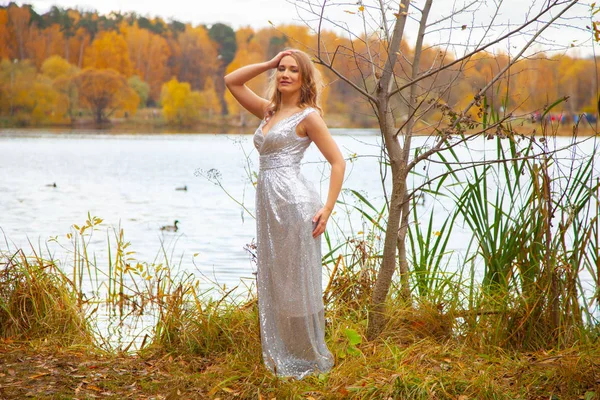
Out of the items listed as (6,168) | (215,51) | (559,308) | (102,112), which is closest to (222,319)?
(559,308)

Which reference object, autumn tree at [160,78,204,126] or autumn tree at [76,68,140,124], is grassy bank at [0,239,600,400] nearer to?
autumn tree at [160,78,204,126]

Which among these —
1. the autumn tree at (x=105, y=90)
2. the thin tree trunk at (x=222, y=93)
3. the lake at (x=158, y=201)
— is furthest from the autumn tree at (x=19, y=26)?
the lake at (x=158, y=201)

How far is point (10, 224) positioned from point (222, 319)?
9.08 metres

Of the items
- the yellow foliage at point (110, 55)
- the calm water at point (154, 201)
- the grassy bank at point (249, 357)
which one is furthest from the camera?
the yellow foliage at point (110, 55)

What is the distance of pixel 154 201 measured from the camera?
1742 centimetres

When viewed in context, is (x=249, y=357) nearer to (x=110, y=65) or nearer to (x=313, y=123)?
(x=313, y=123)

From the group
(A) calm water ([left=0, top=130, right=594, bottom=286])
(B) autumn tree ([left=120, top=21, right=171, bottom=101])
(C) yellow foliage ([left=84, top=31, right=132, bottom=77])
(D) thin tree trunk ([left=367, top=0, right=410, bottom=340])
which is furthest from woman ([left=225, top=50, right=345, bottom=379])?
(C) yellow foliage ([left=84, top=31, right=132, bottom=77])

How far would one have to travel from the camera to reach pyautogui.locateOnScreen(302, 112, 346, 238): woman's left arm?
3.64 meters

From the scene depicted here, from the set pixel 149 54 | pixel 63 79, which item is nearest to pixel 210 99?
pixel 149 54

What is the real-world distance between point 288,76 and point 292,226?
75cm

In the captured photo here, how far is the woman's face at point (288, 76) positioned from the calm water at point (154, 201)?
0.73 metres

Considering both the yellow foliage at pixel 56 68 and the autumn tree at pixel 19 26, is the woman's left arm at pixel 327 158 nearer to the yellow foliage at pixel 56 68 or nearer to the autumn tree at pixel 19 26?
the yellow foliage at pixel 56 68

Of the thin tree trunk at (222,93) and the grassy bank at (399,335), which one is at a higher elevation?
the thin tree trunk at (222,93)

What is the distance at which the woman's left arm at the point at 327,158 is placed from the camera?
3.64m
